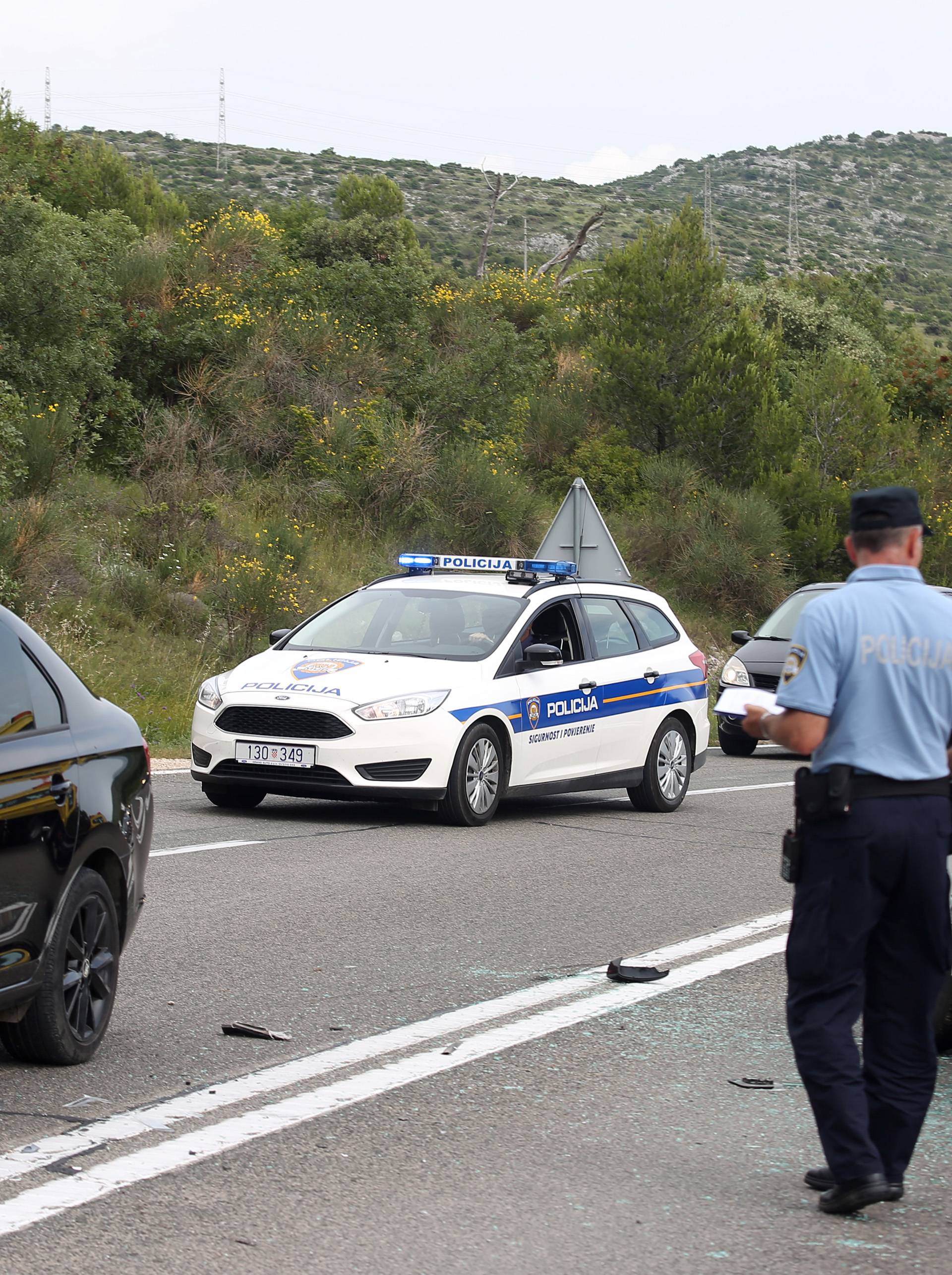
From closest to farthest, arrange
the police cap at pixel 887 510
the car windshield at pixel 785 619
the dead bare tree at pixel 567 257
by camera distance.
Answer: the police cap at pixel 887 510, the car windshield at pixel 785 619, the dead bare tree at pixel 567 257

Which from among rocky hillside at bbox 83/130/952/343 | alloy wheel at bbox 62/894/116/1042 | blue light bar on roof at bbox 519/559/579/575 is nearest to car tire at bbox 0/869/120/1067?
alloy wheel at bbox 62/894/116/1042

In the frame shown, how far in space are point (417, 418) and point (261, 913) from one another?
2213cm

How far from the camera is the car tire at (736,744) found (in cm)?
1906

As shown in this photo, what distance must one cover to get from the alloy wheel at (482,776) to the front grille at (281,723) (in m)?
0.96

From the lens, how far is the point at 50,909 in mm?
5020

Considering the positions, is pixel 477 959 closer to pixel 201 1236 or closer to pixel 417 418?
pixel 201 1236

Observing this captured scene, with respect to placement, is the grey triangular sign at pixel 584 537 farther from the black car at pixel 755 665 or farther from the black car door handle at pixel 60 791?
the black car door handle at pixel 60 791

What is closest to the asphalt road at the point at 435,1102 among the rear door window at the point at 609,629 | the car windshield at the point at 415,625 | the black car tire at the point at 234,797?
the black car tire at the point at 234,797

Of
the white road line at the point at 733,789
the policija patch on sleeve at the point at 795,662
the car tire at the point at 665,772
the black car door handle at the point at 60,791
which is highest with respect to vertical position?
the policija patch on sleeve at the point at 795,662

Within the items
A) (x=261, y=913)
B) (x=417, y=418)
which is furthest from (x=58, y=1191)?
(x=417, y=418)

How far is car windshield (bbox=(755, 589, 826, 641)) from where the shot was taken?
2003cm

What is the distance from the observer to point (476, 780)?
11344mm

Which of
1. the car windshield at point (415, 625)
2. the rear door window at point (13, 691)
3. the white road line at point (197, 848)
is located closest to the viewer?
the rear door window at point (13, 691)

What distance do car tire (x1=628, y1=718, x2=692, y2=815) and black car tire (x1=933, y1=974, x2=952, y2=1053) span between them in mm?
7184
